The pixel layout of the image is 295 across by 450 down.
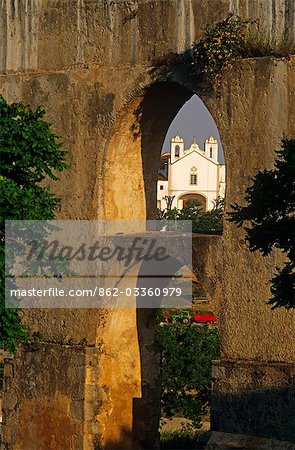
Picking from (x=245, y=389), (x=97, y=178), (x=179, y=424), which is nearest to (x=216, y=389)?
(x=245, y=389)

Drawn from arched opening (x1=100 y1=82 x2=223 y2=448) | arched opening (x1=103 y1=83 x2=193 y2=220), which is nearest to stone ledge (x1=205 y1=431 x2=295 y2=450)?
arched opening (x1=100 y1=82 x2=223 y2=448)

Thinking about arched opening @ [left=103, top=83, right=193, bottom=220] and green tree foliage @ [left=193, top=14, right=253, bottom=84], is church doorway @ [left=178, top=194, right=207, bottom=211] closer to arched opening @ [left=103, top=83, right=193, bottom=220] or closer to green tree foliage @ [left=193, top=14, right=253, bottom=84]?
arched opening @ [left=103, top=83, right=193, bottom=220]

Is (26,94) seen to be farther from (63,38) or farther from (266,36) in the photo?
(266,36)

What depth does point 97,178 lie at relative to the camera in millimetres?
12758

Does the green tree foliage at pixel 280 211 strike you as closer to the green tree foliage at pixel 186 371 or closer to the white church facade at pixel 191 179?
the green tree foliage at pixel 186 371

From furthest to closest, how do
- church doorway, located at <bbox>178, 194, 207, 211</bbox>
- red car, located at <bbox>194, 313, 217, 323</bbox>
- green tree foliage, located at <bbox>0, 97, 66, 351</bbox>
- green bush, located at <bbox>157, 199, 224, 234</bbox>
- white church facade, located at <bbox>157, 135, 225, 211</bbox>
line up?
white church facade, located at <bbox>157, 135, 225, 211</bbox>, church doorway, located at <bbox>178, 194, 207, 211</bbox>, green bush, located at <bbox>157, 199, 224, 234</bbox>, red car, located at <bbox>194, 313, 217, 323</bbox>, green tree foliage, located at <bbox>0, 97, 66, 351</bbox>

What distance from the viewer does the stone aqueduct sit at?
11.5 meters

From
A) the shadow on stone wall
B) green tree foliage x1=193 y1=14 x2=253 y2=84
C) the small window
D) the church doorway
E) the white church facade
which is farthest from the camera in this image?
the small window

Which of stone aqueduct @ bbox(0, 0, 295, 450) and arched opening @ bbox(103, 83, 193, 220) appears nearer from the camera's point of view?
stone aqueduct @ bbox(0, 0, 295, 450)

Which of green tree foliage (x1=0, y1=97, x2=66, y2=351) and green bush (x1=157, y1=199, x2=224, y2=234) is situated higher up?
green bush (x1=157, y1=199, x2=224, y2=234)

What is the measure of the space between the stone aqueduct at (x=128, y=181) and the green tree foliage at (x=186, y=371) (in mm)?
6591

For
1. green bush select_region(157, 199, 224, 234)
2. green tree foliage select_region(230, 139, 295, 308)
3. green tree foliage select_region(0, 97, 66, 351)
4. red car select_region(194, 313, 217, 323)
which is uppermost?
green bush select_region(157, 199, 224, 234)

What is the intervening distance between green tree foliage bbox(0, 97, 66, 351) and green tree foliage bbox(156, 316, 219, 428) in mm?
8725

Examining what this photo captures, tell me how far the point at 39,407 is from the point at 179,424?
7.38m
